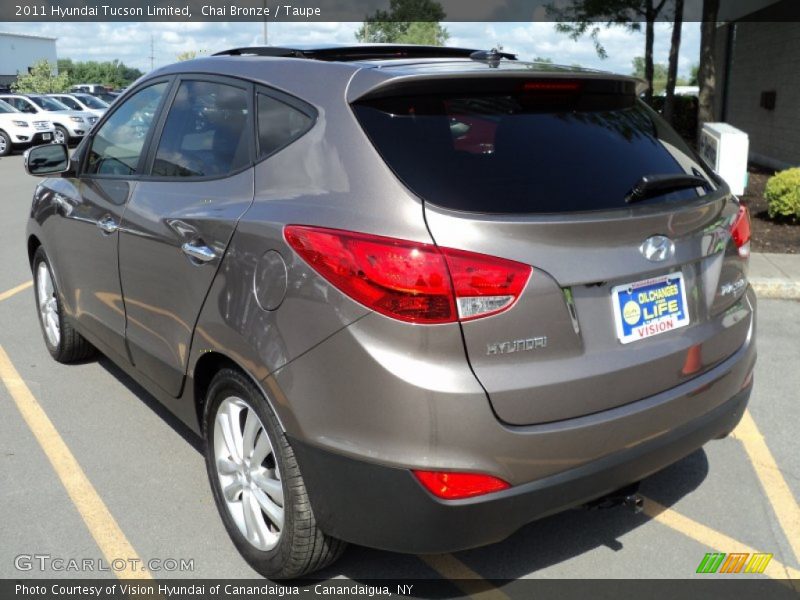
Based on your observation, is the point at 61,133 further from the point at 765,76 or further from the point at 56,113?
the point at 765,76

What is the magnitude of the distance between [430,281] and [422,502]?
646 mm

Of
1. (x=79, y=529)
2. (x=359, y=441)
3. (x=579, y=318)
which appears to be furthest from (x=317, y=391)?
(x=79, y=529)

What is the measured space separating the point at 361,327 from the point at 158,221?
4.57 feet

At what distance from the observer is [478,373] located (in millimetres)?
2336

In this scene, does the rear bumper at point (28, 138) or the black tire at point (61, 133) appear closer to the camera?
the rear bumper at point (28, 138)

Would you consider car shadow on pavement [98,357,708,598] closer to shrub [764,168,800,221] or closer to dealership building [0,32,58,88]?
shrub [764,168,800,221]

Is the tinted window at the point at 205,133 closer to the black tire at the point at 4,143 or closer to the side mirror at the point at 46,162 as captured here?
the side mirror at the point at 46,162

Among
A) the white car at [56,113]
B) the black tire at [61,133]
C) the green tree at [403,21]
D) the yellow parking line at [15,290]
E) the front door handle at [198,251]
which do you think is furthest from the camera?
the green tree at [403,21]

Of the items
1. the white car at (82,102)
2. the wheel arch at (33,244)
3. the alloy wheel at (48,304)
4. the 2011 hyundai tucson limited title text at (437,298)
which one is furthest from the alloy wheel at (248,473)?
the white car at (82,102)

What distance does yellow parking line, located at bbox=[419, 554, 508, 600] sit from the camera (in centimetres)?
295

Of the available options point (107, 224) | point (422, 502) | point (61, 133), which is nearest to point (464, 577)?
point (422, 502)

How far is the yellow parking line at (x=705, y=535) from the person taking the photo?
3043mm

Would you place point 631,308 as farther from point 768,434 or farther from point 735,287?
point 768,434

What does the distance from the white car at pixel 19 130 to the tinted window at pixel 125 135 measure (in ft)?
74.3
